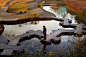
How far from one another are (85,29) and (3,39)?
570cm

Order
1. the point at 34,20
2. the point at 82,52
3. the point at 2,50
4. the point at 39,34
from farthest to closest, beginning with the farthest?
the point at 34,20
the point at 39,34
the point at 2,50
the point at 82,52

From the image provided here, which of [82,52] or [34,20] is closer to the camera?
[82,52]

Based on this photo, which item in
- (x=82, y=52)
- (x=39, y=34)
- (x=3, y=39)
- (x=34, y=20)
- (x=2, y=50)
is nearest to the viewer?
(x=82, y=52)

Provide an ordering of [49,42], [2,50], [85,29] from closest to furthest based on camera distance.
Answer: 1. [2,50]
2. [49,42]
3. [85,29]

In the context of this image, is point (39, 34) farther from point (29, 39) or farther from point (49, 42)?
point (49, 42)

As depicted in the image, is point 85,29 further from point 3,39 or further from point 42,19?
point 3,39

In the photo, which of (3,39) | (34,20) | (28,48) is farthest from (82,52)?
(34,20)

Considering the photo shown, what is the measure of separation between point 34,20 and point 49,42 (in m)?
5.16

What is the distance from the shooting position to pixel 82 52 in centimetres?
504

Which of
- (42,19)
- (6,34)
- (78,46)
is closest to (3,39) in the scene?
(6,34)

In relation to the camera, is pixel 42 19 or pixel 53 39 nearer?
pixel 53 39

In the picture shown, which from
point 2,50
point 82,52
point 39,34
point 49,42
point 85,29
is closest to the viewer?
point 82,52

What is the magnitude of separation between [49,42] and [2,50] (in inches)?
95.8

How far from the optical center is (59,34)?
751 centimetres
